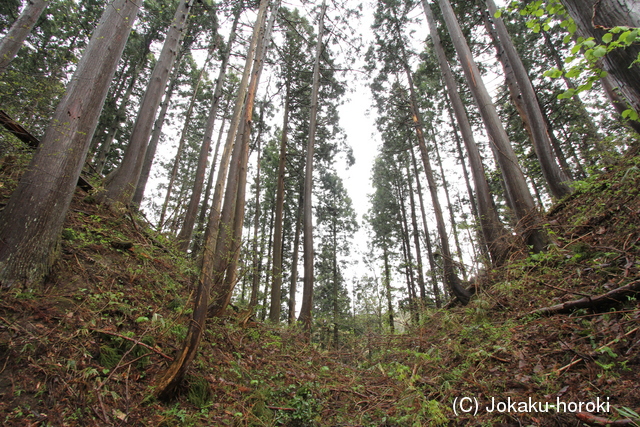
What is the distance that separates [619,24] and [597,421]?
2619 mm

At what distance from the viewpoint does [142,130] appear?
270 inches

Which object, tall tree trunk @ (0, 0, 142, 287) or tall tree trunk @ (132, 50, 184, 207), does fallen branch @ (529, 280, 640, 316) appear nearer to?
tall tree trunk @ (0, 0, 142, 287)

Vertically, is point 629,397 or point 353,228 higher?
point 353,228

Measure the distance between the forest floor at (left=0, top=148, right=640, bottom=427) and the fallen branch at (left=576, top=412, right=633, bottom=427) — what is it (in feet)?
0.03

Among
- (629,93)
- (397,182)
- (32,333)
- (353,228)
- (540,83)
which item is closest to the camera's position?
(629,93)

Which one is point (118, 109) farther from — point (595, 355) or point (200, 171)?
point (595, 355)

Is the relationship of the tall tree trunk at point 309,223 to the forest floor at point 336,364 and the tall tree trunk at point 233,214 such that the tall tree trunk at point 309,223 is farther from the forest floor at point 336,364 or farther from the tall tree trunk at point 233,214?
the tall tree trunk at point 233,214

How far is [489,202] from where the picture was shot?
21.4 feet

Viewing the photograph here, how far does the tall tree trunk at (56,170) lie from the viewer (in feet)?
9.69

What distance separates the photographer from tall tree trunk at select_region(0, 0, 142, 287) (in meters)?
2.95

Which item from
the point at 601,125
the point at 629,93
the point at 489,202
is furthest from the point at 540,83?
the point at 629,93

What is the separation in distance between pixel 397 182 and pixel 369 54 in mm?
9404

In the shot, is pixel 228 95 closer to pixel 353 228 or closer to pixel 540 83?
pixel 353 228

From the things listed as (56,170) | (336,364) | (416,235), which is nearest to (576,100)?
(416,235)
